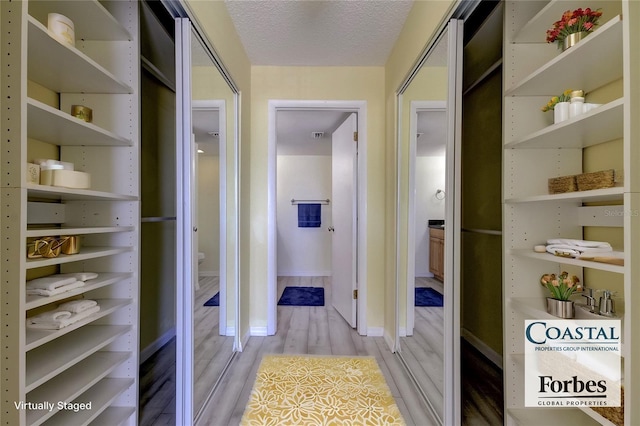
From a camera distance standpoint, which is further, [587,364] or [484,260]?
[484,260]

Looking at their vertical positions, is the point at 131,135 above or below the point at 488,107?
below

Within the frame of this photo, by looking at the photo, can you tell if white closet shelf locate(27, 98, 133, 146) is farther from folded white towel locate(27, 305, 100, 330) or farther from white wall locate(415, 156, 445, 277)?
white wall locate(415, 156, 445, 277)

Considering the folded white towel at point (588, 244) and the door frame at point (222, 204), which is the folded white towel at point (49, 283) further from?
the folded white towel at point (588, 244)

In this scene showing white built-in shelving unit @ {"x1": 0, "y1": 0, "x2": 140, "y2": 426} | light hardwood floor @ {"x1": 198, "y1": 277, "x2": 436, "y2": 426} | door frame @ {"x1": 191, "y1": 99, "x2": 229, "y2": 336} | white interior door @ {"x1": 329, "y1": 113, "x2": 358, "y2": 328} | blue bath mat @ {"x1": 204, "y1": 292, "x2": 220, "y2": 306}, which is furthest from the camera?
white interior door @ {"x1": 329, "y1": 113, "x2": 358, "y2": 328}

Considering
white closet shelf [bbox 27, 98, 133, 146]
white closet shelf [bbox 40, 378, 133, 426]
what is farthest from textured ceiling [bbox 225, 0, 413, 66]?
white closet shelf [bbox 40, 378, 133, 426]

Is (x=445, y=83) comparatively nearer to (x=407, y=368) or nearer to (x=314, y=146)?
(x=407, y=368)

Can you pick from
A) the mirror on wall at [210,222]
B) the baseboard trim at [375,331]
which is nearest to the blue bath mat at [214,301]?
the mirror on wall at [210,222]

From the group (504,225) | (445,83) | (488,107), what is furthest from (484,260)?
(445,83)

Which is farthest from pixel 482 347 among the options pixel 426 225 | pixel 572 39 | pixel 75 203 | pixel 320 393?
pixel 75 203

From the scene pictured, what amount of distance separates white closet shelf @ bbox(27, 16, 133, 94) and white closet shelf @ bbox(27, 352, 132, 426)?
107 cm

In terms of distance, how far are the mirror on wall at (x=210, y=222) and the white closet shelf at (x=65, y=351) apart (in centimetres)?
43

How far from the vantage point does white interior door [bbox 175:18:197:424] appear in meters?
1.40

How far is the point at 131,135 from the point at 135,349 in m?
0.92

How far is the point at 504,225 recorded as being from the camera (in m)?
1.08
